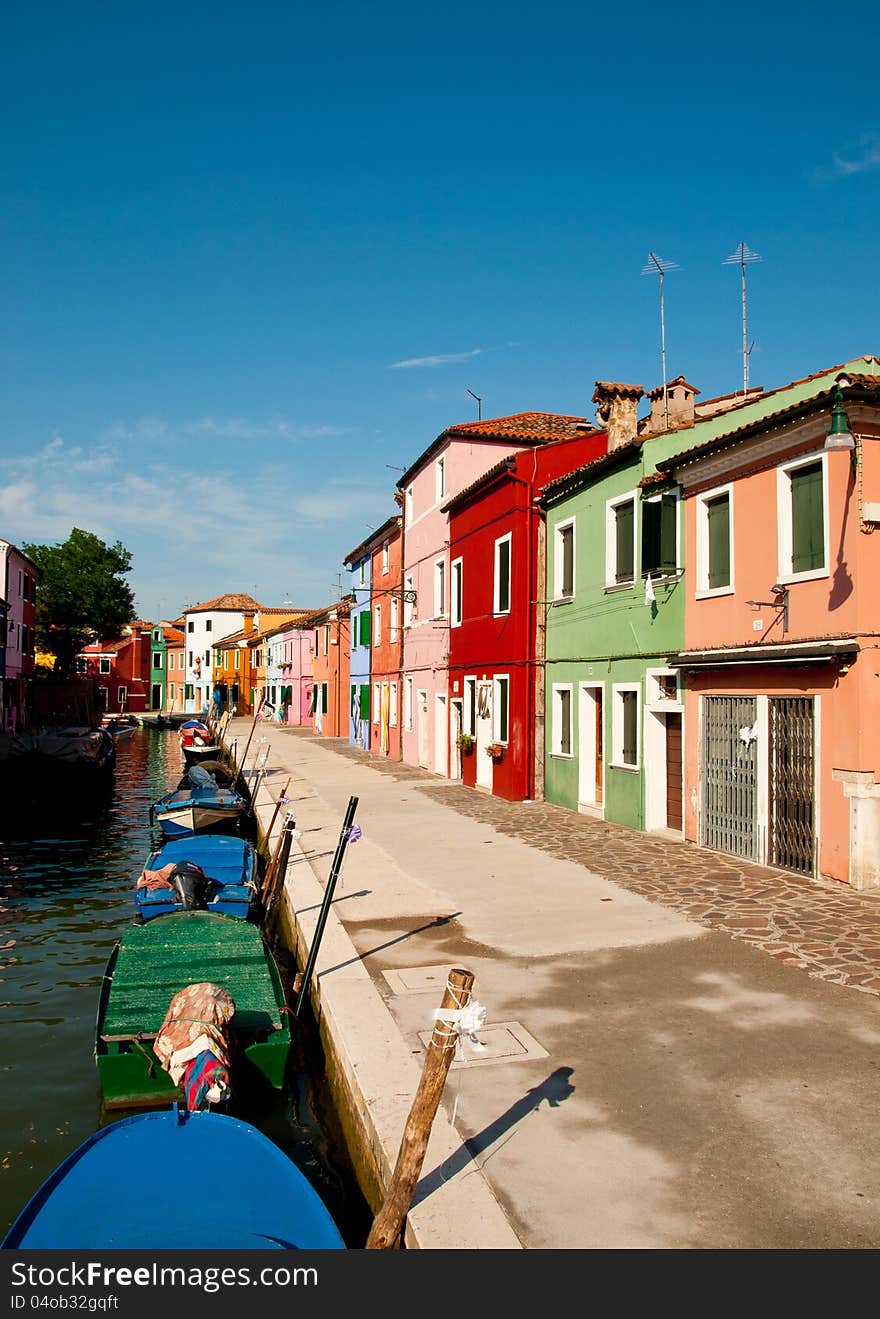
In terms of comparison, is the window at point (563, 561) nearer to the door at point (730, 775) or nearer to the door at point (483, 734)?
the door at point (483, 734)

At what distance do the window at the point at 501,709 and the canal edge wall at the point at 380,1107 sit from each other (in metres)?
11.2

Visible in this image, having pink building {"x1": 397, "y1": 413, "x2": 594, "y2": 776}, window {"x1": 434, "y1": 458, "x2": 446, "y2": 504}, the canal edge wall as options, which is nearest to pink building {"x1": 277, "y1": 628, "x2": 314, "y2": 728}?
pink building {"x1": 397, "y1": 413, "x2": 594, "y2": 776}

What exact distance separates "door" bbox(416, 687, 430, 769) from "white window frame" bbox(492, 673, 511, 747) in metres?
7.10

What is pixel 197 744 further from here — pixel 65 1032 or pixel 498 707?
pixel 65 1032

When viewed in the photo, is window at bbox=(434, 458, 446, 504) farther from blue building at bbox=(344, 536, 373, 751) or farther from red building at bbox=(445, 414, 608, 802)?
blue building at bbox=(344, 536, 373, 751)

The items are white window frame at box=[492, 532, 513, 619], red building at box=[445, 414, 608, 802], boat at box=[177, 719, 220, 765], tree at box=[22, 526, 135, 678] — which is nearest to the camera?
red building at box=[445, 414, 608, 802]

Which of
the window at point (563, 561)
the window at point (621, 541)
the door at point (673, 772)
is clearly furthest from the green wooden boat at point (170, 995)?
the window at point (563, 561)

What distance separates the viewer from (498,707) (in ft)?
69.8

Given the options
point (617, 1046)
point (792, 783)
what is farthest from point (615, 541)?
point (617, 1046)

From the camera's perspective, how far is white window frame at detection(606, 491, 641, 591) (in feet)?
50.5

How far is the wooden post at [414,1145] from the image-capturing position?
4105 millimetres

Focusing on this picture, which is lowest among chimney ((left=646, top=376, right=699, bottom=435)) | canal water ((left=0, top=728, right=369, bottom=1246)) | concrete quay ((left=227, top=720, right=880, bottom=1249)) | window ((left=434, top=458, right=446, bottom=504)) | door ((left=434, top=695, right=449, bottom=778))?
canal water ((left=0, top=728, right=369, bottom=1246))

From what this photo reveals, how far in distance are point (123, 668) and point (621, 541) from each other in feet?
246

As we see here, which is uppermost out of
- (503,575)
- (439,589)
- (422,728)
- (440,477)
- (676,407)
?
(440,477)
